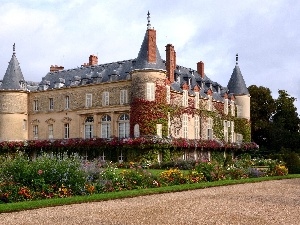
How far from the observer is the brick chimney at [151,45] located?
32.9 m

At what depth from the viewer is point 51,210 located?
10859 millimetres

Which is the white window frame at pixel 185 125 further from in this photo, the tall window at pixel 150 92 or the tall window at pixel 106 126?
the tall window at pixel 106 126

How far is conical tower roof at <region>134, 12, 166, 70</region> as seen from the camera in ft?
107

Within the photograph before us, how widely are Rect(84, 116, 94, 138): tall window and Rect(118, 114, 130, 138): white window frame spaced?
273 cm

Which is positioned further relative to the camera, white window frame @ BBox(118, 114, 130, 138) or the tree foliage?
the tree foliage

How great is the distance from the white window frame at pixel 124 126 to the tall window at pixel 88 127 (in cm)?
273

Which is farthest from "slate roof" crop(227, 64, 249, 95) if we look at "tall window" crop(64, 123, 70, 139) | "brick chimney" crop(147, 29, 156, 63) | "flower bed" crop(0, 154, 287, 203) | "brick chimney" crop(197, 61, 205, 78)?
"flower bed" crop(0, 154, 287, 203)

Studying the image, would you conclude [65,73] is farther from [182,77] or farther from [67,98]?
[182,77]

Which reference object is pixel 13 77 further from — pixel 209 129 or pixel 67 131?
pixel 209 129

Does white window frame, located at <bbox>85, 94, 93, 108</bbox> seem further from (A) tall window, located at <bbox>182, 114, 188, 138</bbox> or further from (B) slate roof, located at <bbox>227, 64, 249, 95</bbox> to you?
(B) slate roof, located at <bbox>227, 64, 249, 95</bbox>

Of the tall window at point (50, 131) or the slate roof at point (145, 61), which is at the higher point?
the slate roof at point (145, 61)

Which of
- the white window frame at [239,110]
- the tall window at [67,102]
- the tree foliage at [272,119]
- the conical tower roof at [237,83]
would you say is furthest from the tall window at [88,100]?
the tree foliage at [272,119]

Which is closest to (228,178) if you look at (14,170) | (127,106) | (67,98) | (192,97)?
(14,170)

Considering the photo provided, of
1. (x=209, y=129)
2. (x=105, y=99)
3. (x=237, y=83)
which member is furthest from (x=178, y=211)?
(x=237, y=83)
